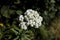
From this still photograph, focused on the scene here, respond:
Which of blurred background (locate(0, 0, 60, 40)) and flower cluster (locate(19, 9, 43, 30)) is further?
blurred background (locate(0, 0, 60, 40))

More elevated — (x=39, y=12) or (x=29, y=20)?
(x=39, y=12)

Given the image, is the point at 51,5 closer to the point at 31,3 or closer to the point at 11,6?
the point at 31,3

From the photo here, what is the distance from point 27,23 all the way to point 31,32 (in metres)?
0.36

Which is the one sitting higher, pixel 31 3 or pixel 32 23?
pixel 31 3

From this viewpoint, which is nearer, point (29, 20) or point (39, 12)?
point (29, 20)

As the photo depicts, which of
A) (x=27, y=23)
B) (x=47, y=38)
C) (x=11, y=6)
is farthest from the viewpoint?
(x=11, y=6)

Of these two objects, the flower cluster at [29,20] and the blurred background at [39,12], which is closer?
the flower cluster at [29,20]

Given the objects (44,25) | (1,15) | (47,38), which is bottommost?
(47,38)

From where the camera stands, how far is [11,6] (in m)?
6.10

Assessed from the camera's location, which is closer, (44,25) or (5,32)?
(5,32)

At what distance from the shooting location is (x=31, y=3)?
6.19 metres

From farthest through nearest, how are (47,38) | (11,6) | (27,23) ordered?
1. (11,6)
2. (47,38)
3. (27,23)

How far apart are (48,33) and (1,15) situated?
5.38 ft

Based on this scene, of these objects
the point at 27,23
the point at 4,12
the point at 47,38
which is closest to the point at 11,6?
the point at 4,12
